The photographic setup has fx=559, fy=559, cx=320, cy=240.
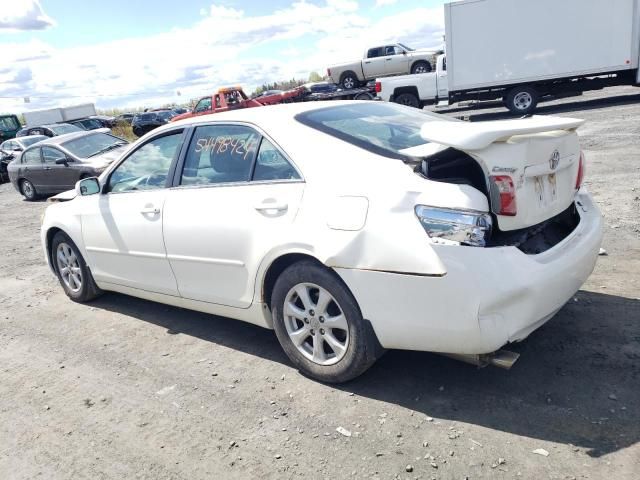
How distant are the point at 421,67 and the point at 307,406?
2644cm

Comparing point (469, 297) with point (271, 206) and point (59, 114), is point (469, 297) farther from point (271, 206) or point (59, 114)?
point (59, 114)

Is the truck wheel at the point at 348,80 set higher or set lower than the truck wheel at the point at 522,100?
higher

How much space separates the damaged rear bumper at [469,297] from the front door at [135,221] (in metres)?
1.82

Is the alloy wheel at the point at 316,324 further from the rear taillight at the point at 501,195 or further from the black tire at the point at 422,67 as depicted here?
the black tire at the point at 422,67

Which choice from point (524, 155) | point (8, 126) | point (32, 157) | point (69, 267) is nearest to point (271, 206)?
point (524, 155)

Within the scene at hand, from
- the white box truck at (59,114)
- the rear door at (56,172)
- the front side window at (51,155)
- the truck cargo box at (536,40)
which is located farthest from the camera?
the white box truck at (59,114)

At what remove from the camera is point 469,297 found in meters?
2.74

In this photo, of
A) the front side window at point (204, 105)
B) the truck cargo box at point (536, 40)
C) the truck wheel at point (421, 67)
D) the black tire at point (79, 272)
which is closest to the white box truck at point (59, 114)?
the front side window at point (204, 105)

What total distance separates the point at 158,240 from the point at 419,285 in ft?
7.27

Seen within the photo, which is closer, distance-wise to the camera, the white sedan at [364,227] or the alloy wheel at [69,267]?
the white sedan at [364,227]

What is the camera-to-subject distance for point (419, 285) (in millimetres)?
2861

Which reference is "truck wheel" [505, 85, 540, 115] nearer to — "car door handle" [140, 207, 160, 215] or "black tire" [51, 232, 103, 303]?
"black tire" [51, 232, 103, 303]

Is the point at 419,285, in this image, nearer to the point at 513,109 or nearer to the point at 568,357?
the point at 568,357

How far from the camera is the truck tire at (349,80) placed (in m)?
29.0
